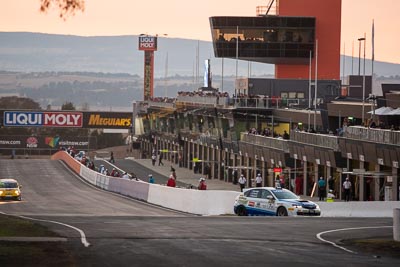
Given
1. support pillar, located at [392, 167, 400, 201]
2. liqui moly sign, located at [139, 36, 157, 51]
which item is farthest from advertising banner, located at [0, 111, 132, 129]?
support pillar, located at [392, 167, 400, 201]

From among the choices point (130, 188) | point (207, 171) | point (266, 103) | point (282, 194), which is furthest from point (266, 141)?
point (282, 194)

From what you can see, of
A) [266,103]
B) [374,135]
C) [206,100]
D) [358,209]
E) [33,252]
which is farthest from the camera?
[206,100]

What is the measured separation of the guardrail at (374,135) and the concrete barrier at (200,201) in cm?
709

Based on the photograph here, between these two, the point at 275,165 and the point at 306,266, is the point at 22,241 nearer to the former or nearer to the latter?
the point at 306,266

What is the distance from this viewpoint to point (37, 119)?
500 feet

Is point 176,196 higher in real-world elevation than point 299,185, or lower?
higher

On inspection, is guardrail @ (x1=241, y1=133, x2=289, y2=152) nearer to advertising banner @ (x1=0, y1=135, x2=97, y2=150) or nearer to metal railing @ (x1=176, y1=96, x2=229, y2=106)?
metal railing @ (x1=176, y1=96, x2=229, y2=106)

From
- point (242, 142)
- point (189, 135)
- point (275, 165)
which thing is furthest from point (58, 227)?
point (189, 135)

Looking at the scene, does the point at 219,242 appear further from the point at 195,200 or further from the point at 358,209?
the point at 195,200

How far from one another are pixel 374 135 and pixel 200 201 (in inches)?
348

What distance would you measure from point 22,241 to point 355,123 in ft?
146

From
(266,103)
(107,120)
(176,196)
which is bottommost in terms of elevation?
(107,120)

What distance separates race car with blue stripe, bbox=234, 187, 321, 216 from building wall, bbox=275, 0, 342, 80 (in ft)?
197

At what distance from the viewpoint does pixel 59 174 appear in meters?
85.2
